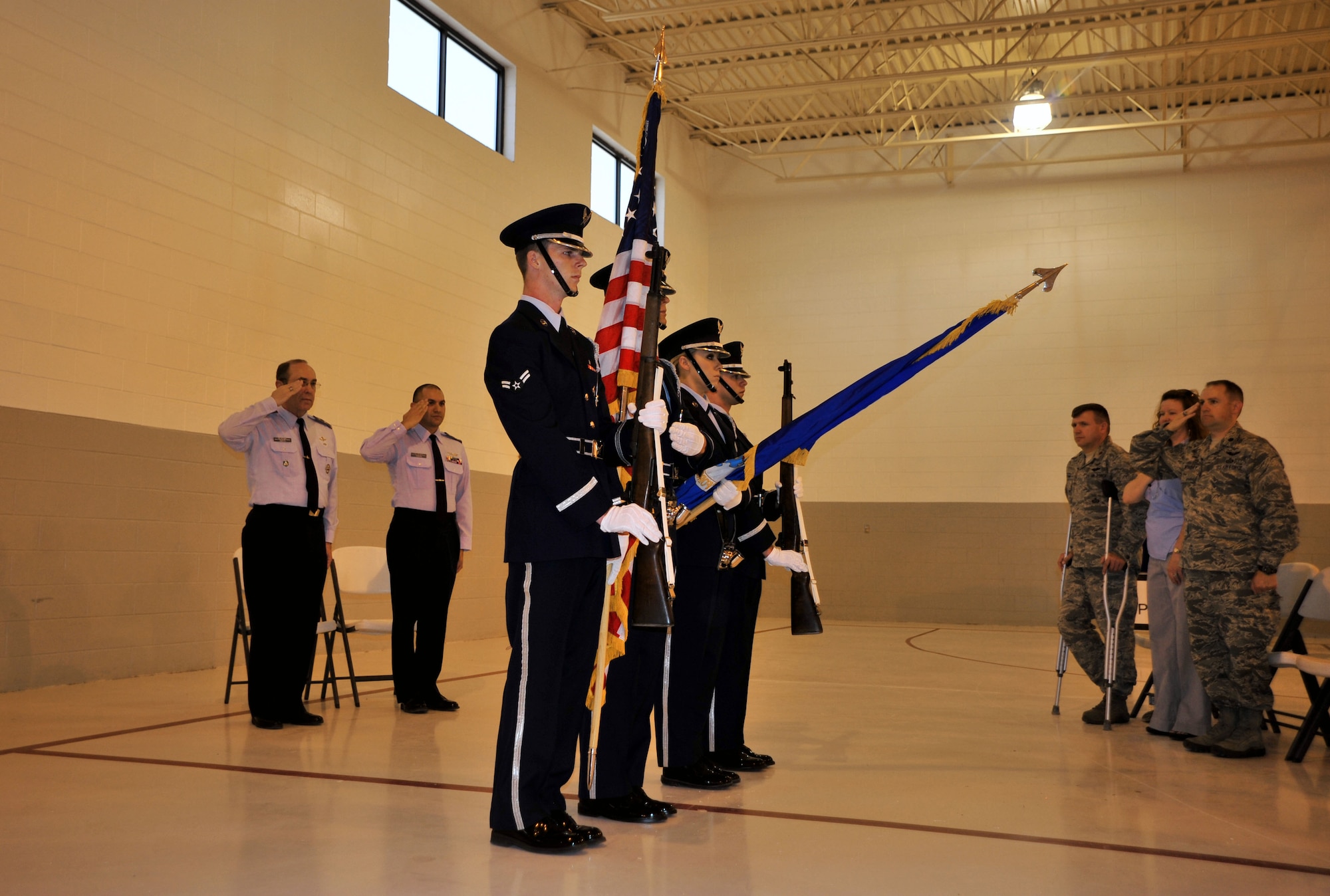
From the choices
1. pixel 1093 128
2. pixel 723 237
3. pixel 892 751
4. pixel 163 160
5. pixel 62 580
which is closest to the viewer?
pixel 892 751

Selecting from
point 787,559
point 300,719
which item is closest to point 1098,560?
point 787,559

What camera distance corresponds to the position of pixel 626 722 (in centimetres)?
309

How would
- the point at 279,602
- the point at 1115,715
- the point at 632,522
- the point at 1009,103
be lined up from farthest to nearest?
the point at 1009,103 < the point at 1115,715 < the point at 279,602 < the point at 632,522

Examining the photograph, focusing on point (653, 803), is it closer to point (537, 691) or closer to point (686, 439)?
point (537, 691)

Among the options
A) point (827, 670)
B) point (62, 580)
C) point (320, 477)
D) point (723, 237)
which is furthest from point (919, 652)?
point (723, 237)

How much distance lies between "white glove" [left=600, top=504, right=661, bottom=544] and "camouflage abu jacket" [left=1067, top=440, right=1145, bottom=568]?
3.26 meters

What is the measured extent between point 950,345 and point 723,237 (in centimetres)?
999

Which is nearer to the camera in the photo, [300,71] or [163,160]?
[163,160]

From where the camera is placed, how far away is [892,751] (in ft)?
13.9

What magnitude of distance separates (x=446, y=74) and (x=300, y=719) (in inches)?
248

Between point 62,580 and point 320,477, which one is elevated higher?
point 320,477

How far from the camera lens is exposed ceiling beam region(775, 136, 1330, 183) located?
11445mm

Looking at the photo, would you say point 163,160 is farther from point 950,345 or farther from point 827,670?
point 827,670

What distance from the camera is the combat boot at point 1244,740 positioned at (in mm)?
4238
